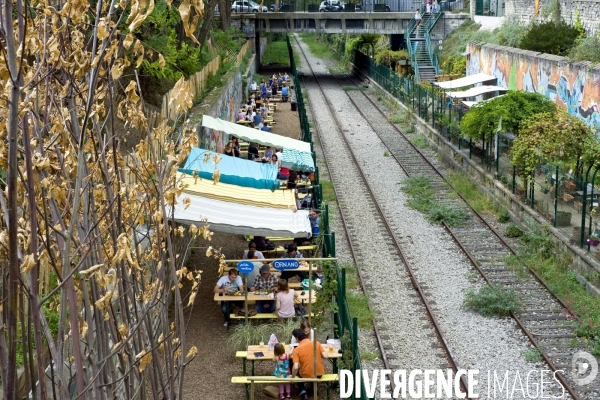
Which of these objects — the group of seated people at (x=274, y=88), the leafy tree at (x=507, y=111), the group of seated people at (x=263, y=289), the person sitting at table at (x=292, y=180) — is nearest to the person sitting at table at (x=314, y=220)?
the person sitting at table at (x=292, y=180)

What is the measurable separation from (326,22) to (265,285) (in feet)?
154

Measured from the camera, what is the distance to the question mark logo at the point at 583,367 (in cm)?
1292

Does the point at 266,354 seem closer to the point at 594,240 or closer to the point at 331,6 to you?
the point at 594,240

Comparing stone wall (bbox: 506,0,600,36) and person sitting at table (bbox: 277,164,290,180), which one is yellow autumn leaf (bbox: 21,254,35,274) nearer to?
person sitting at table (bbox: 277,164,290,180)

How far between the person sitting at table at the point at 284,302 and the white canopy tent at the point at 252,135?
25.7 ft

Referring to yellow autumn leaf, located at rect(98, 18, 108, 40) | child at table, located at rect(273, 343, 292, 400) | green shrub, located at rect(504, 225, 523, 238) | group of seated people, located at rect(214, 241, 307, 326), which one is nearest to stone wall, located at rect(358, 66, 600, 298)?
green shrub, located at rect(504, 225, 523, 238)

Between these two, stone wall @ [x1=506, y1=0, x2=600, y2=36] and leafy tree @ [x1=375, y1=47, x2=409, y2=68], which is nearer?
stone wall @ [x1=506, y1=0, x2=600, y2=36]

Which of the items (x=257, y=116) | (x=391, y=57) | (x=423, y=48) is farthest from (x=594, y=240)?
(x=391, y=57)

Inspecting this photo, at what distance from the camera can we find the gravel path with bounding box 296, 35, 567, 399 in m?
13.7

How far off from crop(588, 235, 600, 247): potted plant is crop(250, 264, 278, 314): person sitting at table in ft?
21.8

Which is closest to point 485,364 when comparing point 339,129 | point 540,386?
point 540,386

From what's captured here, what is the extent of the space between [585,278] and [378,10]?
4848 centimetres

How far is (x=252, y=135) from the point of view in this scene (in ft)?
72.1

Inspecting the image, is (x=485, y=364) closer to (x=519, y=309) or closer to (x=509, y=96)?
(x=519, y=309)
